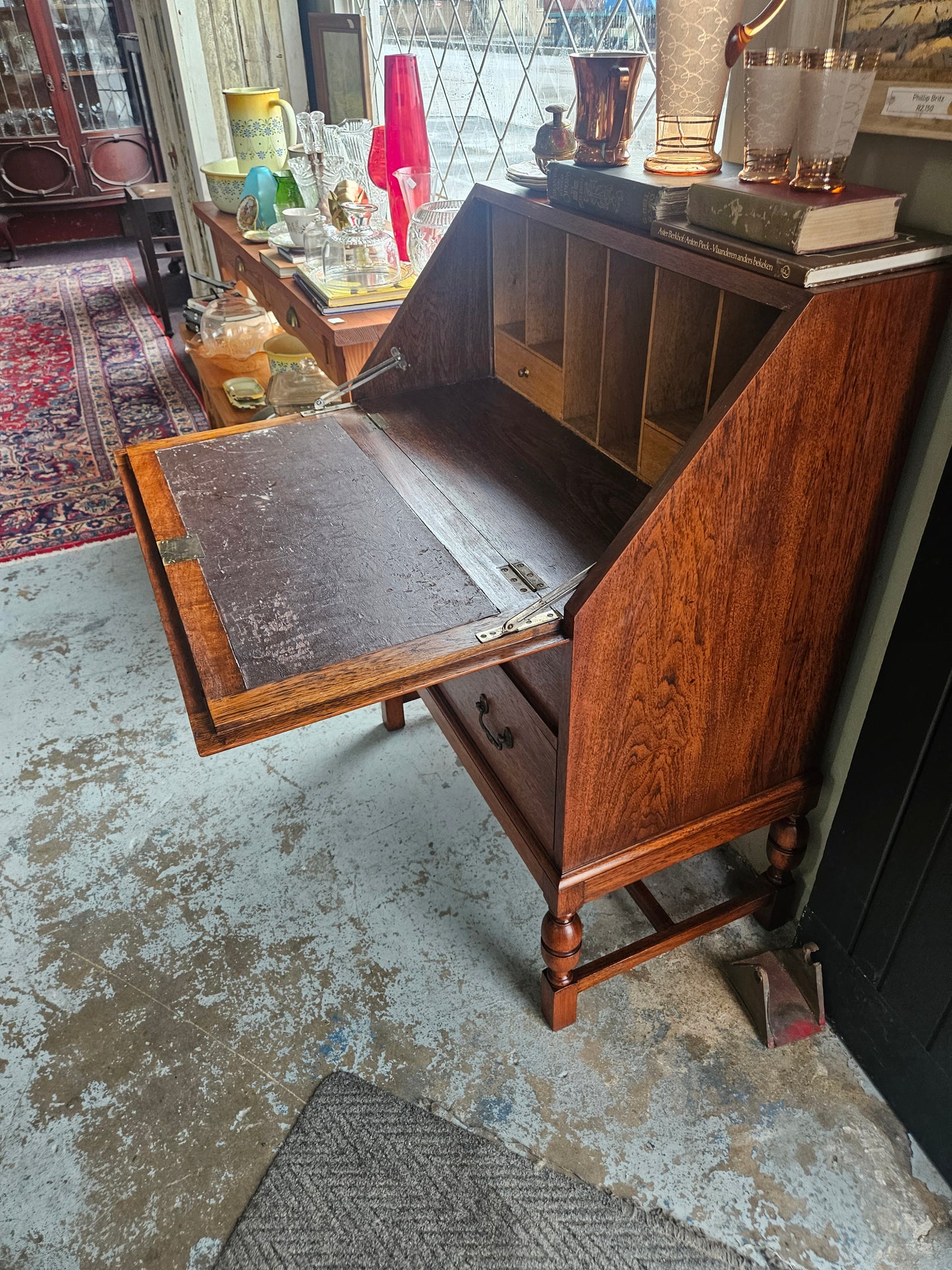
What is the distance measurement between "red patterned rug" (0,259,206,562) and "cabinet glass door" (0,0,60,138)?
1141mm

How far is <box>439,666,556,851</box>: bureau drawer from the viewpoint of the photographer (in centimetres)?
119

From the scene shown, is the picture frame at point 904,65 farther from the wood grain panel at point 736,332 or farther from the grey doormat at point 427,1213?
the grey doormat at point 427,1213

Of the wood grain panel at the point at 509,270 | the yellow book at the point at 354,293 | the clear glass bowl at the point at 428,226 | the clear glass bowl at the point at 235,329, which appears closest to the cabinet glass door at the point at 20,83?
the clear glass bowl at the point at 235,329

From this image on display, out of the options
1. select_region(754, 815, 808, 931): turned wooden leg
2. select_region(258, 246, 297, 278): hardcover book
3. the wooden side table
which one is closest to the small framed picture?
the wooden side table

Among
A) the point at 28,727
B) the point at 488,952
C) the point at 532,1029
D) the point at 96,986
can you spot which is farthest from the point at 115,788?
the point at 532,1029

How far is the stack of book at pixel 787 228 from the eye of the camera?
2.66 feet

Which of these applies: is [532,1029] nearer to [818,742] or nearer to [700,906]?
[700,906]

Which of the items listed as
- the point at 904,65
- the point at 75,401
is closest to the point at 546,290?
the point at 904,65

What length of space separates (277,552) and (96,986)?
97 centimetres

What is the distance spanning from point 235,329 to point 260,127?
1.96 ft

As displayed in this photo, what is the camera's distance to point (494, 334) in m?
1.53

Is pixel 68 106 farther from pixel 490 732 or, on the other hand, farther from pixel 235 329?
pixel 490 732

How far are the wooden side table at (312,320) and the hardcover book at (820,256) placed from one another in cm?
80

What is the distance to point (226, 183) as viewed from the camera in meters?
2.80
